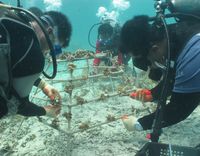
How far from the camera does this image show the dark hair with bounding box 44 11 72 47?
3.09 metres

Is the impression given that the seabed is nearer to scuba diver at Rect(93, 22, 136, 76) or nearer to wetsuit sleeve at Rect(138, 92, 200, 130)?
wetsuit sleeve at Rect(138, 92, 200, 130)

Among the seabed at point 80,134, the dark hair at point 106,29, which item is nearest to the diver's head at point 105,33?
the dark hair at point 106,29

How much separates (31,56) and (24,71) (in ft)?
0.39

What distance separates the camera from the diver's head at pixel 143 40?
313cm

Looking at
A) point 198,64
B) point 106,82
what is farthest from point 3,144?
point 106,82

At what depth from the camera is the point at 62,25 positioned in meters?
3.11

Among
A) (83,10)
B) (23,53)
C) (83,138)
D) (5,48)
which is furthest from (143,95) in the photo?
(83,10)

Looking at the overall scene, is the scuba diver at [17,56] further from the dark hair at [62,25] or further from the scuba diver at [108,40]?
the scuba diver at [108,40]

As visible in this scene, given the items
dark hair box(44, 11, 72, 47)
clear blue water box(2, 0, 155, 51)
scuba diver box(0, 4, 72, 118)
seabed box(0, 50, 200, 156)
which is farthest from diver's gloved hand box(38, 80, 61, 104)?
clear blue water box(2, 0, 155, 51)

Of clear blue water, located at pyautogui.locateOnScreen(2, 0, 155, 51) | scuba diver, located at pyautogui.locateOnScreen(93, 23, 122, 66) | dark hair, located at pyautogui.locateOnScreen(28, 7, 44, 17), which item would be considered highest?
dark hair, located at pyautogui.locateOnScreen(28, 7, 44, 17)

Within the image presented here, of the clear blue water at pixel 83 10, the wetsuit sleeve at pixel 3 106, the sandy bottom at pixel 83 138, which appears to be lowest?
the clear blue water at pixel 83 10

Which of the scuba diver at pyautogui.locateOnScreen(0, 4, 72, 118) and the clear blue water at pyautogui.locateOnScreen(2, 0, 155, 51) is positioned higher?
the scuba diver at pyautogui.locateOnScreen(0, 4, 72, 118)

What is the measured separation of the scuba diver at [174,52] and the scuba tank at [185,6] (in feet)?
0.26

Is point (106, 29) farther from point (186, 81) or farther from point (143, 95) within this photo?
point (186, 81)
